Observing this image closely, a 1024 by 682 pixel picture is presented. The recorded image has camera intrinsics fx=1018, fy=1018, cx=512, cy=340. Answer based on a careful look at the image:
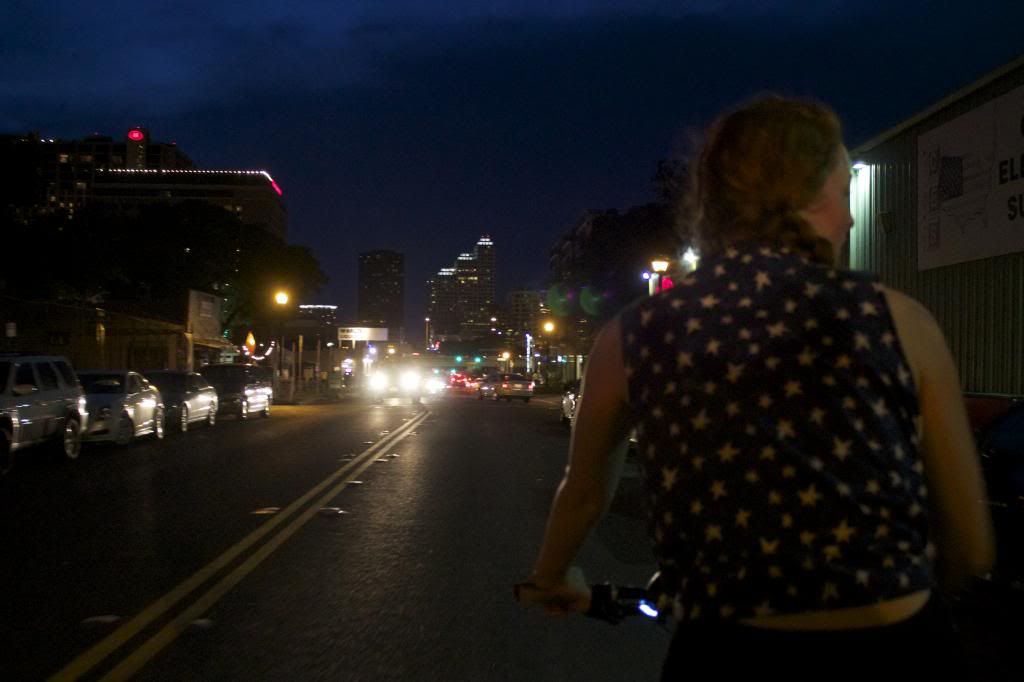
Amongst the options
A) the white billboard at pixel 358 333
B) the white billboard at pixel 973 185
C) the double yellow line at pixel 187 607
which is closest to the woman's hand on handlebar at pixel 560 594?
the double yellow line at pixel 187 607

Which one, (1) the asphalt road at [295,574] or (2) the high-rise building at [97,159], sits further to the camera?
(2) the high-rise building at [97,159]

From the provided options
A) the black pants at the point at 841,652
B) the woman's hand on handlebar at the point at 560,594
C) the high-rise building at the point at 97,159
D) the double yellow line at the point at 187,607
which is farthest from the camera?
the high-rise building at the point at 97,159

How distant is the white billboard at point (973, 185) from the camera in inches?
588

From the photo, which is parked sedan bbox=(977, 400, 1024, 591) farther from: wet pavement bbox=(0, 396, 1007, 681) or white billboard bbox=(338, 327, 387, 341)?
white billboard bbox=(338, 327, 387, 341)

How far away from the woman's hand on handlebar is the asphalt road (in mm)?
3292

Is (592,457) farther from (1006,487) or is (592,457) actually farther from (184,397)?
(184,397)

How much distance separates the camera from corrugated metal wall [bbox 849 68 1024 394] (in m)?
15.7

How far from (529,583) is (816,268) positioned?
0.93 metres

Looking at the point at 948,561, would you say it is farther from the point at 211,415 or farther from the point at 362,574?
the point at 211,415

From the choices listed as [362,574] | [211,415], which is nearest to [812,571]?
[362,574]

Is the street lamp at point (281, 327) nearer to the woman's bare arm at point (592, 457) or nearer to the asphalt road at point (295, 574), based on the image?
the asphalt road at point (295, 574)

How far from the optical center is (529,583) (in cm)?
227

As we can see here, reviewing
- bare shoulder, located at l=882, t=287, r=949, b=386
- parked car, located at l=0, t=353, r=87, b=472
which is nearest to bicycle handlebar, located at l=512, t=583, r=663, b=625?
bare shoulder, located at l=882, t=287, r=949, b=386

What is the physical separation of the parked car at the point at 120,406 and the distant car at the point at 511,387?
102ft
